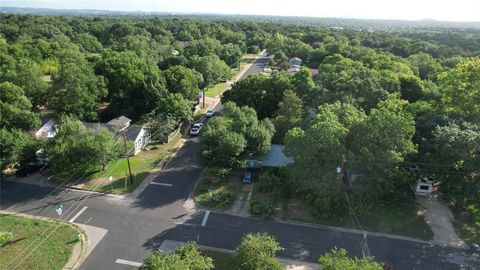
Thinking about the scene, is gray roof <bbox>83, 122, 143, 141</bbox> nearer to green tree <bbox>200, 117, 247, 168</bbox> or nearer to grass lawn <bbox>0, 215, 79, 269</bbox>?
green tree <bbox>200, 117, 247, 168</bbox>

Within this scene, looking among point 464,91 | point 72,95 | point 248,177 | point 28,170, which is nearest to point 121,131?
point 28,170

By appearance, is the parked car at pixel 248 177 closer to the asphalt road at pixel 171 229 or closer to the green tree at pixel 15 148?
the asphalt road at pixel 171 229

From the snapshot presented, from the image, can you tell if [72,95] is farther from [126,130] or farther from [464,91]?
[464,91]

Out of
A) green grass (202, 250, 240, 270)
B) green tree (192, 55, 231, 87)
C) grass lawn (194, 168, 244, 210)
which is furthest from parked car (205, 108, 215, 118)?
green grass (202, 250, 240, 270)

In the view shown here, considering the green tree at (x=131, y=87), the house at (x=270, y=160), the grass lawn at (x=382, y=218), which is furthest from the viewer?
the green tree at (x=131, y=87)

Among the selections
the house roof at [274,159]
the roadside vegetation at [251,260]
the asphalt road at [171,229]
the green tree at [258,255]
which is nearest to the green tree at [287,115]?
the house roof at [274,159]

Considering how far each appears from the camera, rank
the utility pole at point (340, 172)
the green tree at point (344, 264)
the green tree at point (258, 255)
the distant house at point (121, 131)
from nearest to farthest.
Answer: the green tree at point (344, 264) < the green tree at point (258, 255) < the utility pole at point (340, 172) < the distant house at point (121, 131)

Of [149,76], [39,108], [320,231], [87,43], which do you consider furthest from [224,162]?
[87,43]
